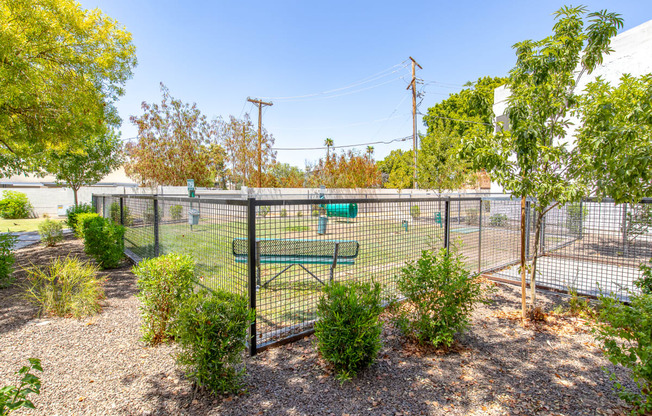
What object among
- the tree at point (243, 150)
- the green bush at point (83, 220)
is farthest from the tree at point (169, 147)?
the green bush at point (83, 220)

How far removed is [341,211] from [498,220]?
14.9 ft

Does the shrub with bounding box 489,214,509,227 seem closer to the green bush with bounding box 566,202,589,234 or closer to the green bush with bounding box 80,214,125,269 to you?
the green bush with bounding box 566,202,589,234

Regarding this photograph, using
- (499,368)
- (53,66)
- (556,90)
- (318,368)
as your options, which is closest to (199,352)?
(318,368)

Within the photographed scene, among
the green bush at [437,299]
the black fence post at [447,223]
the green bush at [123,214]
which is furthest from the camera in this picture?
the green bush at [123,214]

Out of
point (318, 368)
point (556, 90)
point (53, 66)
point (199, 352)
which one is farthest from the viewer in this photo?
point (53, 66)

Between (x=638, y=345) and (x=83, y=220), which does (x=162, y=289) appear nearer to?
(x=638, y=345)

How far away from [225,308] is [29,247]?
10.2 m

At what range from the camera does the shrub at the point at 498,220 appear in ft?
21.2

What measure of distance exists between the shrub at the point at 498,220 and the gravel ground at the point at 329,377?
3026 mm

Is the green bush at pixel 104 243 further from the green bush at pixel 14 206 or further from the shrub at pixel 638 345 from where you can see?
the green bush at pixel 14 206

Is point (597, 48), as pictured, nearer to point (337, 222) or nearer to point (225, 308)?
point (337, 222)

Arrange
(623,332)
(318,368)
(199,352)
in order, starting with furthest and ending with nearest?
1. (318,368)
2. (199,352)
3. (623,332)

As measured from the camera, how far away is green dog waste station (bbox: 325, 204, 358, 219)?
11.5ft

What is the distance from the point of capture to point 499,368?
2.78 meters
